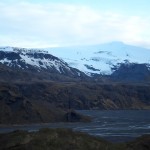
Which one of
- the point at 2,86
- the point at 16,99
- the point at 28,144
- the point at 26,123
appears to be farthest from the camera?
the point at 2,86

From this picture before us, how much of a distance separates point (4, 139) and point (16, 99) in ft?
348

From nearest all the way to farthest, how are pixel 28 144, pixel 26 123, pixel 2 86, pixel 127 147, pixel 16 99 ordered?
pixel 28 144 < pixel 127 147 < pixel 26 123 < pixel 16 99 < pixel 2 86

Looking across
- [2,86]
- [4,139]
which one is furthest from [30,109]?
[4,139]

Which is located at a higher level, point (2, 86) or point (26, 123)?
point (2, 86)

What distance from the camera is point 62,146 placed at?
48906 mm

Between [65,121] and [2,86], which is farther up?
[2,86]

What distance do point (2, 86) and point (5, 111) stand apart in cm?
2360

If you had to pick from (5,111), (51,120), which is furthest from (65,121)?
(5,111)

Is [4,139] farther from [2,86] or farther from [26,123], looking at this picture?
[2,86]

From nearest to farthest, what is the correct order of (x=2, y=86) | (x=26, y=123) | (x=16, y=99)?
1. (x=26, y=123)
2. (x=16, y=99)
3. (x=2, y=86)

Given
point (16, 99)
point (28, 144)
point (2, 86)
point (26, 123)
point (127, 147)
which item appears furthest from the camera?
point (2, 86)

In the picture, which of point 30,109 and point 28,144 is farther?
point 30,109

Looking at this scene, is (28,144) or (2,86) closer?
(28,144)

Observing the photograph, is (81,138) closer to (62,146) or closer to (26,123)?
(62,146)
